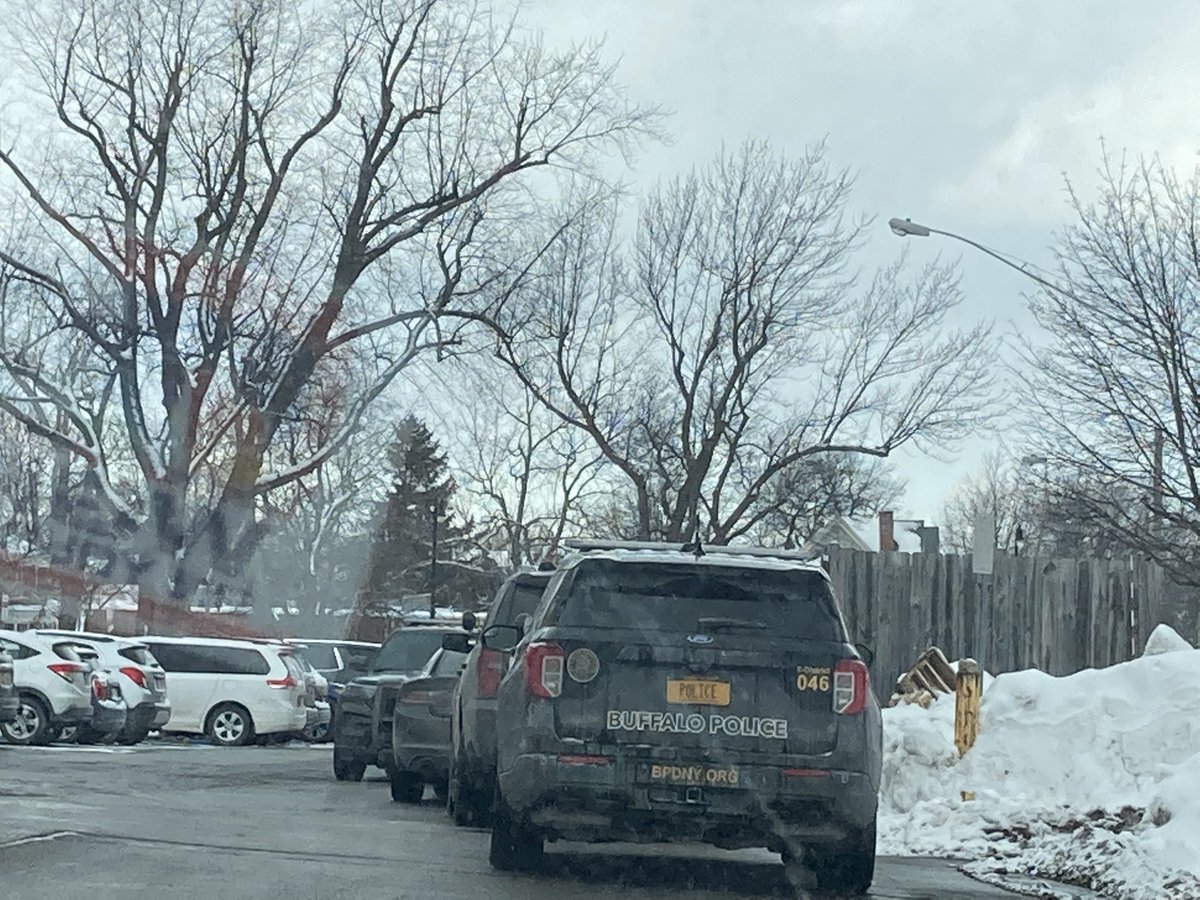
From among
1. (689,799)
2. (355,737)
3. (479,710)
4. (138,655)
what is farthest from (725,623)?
(138,655)

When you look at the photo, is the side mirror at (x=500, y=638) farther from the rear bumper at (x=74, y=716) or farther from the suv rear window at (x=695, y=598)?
the rear bumper at (x=74, y=716)

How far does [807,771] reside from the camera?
373 inches

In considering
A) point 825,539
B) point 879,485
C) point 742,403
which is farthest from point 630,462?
point 825,539

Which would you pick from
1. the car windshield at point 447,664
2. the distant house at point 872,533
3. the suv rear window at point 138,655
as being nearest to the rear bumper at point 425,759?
the car windshield at point 447,664

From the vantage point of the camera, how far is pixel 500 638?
11.6 metres

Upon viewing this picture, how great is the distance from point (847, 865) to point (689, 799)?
1.10 m

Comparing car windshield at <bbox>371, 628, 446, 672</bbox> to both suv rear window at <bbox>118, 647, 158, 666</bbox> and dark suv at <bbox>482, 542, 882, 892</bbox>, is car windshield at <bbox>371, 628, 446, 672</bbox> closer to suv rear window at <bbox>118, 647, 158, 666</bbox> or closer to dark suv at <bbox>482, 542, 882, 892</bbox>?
suv rear window at <bbox>118, 647, 158, 666</bbox>

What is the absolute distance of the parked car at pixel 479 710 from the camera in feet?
40.8

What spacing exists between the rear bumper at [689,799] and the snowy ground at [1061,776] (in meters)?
1.76

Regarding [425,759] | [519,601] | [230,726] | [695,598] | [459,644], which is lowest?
[230,726]

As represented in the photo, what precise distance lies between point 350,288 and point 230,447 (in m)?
7.29

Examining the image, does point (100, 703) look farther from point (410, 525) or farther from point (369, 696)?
point (410, 525)

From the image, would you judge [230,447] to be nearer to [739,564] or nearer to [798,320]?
[798,320]

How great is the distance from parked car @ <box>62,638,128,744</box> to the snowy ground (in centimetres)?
1297
